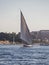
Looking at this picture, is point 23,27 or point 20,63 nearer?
point 20,63

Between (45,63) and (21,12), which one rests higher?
(21,12)

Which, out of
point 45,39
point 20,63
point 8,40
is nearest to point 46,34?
point 45,39

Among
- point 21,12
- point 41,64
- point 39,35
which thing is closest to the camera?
point 41,64

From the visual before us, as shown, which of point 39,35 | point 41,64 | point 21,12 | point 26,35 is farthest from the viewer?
point 39,35

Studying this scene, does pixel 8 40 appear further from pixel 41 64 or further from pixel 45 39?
pixel 41 64

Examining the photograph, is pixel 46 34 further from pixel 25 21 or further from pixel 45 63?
pixel 45 63

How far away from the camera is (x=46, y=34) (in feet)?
652

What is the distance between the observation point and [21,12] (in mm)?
73125

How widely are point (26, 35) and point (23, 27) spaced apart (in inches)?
106

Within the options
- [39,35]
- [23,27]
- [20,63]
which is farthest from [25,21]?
[39,35]

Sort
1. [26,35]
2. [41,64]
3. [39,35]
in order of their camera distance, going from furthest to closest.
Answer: [39,35]
[26,35]
[41,64]

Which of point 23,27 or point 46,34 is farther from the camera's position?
point 46,34

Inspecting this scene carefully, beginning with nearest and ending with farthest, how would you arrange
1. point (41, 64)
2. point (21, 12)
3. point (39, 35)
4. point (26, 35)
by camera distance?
1. point (41, 64)
2. point (21, 12)
3. point (26, 35)
4. point (39, 35)

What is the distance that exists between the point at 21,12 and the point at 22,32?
447 cm
